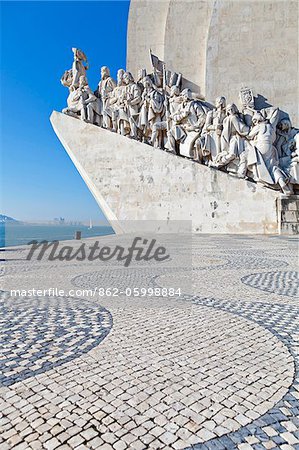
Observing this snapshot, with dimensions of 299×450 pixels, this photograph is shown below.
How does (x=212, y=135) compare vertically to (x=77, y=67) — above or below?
below

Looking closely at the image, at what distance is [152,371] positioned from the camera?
3.68ft

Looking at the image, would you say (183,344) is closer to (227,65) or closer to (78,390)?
(78,390)

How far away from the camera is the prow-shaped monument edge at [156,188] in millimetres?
7680

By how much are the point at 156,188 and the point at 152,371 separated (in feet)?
24.5

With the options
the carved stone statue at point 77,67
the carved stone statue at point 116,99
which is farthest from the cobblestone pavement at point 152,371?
the carved stone statue at point 77,67

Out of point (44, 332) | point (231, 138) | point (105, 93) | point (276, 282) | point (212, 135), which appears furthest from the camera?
point (105, 93)

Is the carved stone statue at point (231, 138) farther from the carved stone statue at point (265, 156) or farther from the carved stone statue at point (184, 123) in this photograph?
the carved stone statue at point (184, 123)

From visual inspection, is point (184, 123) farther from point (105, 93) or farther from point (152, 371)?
point (152, 371)

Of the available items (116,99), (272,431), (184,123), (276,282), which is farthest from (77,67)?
(272,431)

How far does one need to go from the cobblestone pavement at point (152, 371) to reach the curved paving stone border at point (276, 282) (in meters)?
0.05

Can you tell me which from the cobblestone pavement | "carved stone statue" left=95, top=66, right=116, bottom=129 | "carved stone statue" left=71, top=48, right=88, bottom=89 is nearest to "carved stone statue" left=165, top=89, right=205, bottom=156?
"carved stone statue" left=95, top=66, right=116, bottom=129

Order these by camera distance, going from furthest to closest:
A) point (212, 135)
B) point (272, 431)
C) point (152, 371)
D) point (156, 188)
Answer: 1. point (156, 188)
2. point (212, 135)
3. point (152, 371)
4. point (272, 431)

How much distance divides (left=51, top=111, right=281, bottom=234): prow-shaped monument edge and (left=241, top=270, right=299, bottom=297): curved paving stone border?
15.7 ft

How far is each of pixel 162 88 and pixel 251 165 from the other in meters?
3.62
